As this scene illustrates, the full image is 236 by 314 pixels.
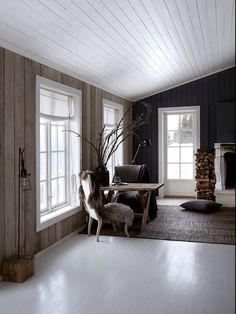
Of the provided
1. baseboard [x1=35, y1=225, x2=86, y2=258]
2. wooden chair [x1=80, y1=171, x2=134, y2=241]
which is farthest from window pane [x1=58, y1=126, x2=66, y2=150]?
baseboard [x1=35, y1=225, x2=86, y2=258]

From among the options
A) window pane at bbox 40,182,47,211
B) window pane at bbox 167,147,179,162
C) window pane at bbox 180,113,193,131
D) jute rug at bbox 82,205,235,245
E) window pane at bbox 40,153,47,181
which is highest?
window pane at bbox 180,113,193,131

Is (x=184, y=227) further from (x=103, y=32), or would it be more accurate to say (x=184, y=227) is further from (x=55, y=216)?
(x=103, y=32)

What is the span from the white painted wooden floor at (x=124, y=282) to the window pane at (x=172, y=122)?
8.69 feet

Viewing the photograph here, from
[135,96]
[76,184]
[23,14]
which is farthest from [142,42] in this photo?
[135,96]

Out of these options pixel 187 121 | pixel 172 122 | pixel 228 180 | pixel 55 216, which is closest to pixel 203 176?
pixel 55 216

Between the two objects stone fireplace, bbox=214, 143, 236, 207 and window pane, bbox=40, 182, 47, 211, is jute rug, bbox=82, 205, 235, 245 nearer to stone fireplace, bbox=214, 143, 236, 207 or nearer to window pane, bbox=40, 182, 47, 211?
window pane, bbox=40, 182, 47, 211

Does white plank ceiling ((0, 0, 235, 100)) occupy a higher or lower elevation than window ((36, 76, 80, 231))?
higher

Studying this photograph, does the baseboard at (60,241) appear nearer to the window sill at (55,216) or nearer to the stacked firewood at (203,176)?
the window sill at (55,216)

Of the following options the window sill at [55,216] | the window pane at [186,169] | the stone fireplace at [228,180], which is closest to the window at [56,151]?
the window sill at [55,216]

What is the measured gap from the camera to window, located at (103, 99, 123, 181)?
5494 mm

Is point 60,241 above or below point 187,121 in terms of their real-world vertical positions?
below

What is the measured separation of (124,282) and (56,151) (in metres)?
1.83

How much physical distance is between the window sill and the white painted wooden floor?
285 mm

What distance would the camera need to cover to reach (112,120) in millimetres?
5879
